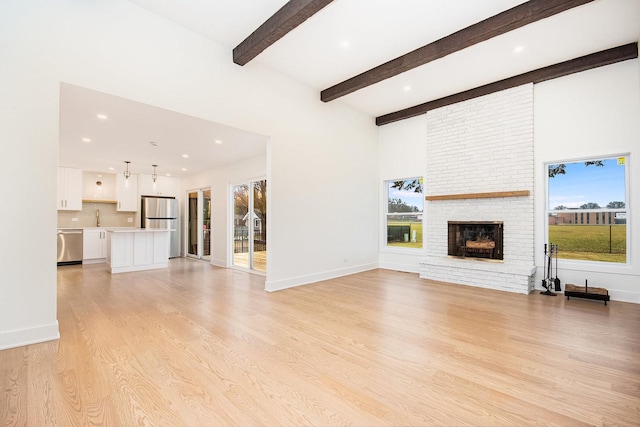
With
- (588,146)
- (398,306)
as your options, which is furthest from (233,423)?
(588,146)

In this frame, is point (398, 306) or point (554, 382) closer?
point (554, 382)

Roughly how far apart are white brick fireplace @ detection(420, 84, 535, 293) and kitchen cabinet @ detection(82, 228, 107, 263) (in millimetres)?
8104

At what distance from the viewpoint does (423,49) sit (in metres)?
3.96

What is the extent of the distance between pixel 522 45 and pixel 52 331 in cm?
648

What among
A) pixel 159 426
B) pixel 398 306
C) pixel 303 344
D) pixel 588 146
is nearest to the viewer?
pixel 159 426

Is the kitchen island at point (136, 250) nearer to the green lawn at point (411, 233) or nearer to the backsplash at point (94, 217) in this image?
the backsplash at point (94, 217)

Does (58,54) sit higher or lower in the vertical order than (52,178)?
higher

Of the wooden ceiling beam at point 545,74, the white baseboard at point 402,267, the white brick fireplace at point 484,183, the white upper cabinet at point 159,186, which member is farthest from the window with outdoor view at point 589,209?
the white upper cabinet at point 159,186

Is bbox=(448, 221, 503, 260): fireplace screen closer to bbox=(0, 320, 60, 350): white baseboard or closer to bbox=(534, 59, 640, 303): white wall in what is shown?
bbox=(534, 59, 640, 303): white wall

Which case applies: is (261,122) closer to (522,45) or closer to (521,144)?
(522,45)

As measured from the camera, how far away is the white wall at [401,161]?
6109mm

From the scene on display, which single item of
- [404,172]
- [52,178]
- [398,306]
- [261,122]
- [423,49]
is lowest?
[398,306]

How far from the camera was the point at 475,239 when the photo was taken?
17.5 feet

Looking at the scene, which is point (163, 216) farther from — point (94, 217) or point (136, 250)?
point (136, 250)
